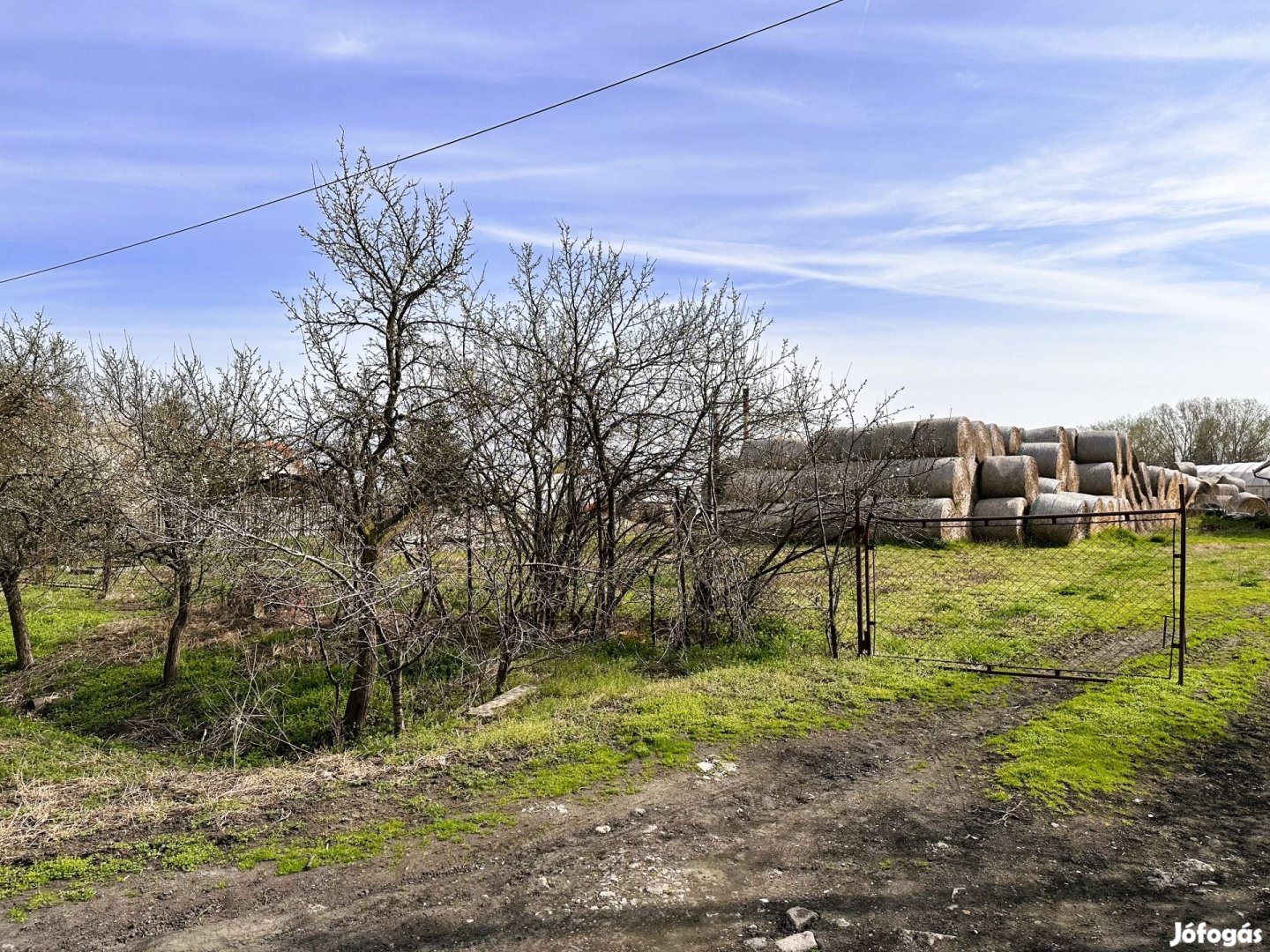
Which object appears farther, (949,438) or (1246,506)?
(1246,506)

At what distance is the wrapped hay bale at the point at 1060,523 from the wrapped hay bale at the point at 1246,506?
340 inches

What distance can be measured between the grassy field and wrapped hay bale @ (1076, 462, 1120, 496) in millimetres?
8450

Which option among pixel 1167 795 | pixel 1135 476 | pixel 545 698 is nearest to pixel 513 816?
pixel 545 698

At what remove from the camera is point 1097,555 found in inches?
585

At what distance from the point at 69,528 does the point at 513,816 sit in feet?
24.1

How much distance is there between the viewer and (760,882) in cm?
395

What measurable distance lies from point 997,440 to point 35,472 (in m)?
16.9

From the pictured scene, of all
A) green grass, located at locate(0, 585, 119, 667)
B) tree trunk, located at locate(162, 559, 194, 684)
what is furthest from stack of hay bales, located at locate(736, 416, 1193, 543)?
green grass, located at locate(0, 585, 119, 667)

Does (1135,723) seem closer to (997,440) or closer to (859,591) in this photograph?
(859,591)

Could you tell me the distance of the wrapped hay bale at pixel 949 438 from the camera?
634 inches

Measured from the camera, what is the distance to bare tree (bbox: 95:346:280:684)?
25.9ft

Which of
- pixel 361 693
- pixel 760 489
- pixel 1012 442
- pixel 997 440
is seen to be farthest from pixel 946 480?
pixel 361 693

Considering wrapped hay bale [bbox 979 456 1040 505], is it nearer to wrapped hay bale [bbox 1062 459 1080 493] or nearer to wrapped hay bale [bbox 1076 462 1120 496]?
wrapped hay bale [bbox 1062 459 1080 493]

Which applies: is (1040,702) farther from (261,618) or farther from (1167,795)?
(261,618)
